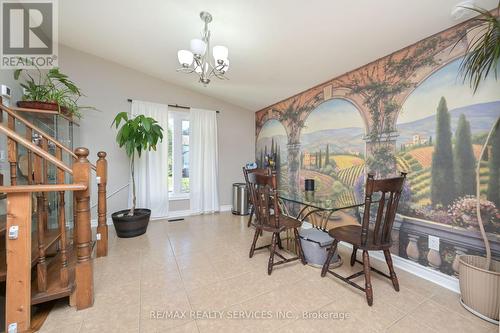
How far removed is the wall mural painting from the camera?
1.71 metres

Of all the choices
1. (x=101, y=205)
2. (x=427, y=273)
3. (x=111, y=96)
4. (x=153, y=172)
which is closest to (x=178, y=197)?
(x=153, y=172)

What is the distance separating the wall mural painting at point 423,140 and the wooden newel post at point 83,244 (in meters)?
2.36

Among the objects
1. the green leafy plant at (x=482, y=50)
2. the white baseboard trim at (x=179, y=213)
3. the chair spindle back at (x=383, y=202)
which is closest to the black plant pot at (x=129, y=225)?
the white baseboard trim at (x=179, y=213)

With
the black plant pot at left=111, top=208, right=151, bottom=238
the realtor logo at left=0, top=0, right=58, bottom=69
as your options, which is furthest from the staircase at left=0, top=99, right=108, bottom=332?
the realtor logo at left=0, top=0, right=58, bottom=69

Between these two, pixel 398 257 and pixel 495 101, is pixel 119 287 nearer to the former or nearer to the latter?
pixel 398 257

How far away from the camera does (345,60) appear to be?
247 centimetres

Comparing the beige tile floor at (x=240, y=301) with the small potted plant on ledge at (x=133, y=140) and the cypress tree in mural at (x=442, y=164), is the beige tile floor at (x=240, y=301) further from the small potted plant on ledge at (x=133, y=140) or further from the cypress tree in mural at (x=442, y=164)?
the cypress tree in mural at (x=442, y=164)

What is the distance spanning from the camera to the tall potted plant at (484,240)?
144 cm

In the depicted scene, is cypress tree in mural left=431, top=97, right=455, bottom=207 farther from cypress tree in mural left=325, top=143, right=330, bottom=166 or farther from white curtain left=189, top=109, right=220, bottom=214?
white curtain left=189, top=109, right=220, bottom=214

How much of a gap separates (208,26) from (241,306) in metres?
2.69

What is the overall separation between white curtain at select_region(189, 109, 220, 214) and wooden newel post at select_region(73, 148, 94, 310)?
8.66 feet

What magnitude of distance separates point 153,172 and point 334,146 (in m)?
3.10

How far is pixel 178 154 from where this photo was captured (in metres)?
4.16

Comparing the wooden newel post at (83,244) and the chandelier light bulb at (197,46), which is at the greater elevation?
the chandelier light bulb at (197,46)
